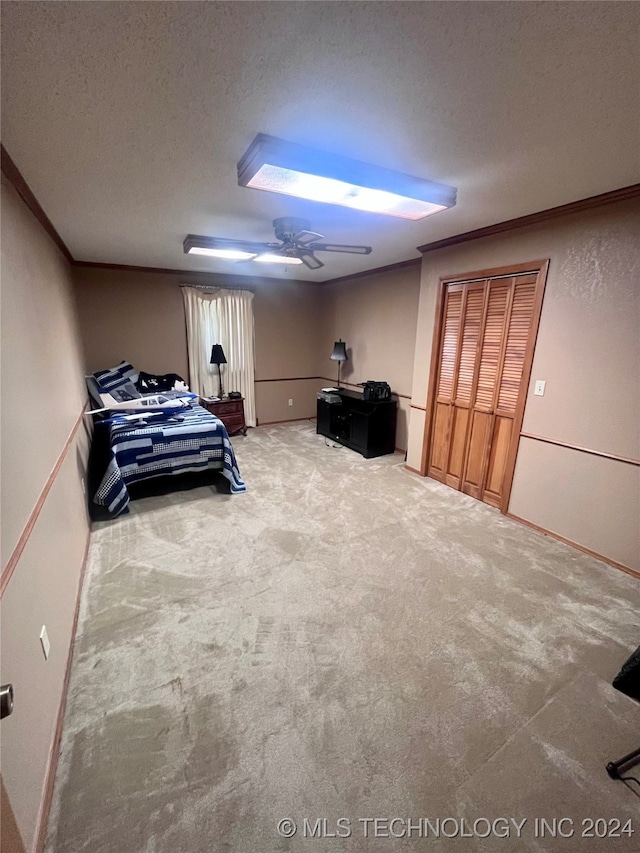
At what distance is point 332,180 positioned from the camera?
174cm

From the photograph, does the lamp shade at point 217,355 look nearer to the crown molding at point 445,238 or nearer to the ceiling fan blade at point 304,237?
the crown molding at point 445,238

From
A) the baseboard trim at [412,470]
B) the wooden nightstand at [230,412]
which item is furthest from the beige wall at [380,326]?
the wooden nightstand at [230,412]

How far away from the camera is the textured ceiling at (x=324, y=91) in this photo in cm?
95

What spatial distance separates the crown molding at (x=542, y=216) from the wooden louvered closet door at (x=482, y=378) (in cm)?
37

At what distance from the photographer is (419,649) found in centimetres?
183

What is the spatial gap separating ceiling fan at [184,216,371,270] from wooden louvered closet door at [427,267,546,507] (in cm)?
113

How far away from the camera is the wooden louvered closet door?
9.66 ft

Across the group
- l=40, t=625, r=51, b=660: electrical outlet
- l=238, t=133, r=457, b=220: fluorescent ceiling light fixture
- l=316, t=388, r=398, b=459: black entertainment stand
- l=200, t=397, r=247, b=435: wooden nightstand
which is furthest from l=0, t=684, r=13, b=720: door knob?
l=200, t=397, r=247, b=435: wooden nightstand

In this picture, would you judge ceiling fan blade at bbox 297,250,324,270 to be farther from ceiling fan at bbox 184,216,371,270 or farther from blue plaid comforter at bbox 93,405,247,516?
blue plaid comforter at bbox 93,405,247,516

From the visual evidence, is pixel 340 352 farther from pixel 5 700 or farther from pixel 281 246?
pixel 5 700

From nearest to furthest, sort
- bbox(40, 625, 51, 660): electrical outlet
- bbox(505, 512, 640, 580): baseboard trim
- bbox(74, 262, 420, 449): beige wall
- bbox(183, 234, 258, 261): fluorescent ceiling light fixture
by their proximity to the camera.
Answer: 1. bbox(40, 625, 51, 660): electrical outlet
2. bbox(505, 512, 640, 580): baseboard trim
3. bbox(183, 234, 258, 261): fluorescent ceiling light fixture
4. bbox(74, 262, 420, 449): beige wall

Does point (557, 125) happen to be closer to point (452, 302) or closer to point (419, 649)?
point (452, 302)

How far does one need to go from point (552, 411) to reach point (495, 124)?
79.5 inches

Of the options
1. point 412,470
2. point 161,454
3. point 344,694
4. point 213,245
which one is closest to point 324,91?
point 213,245
